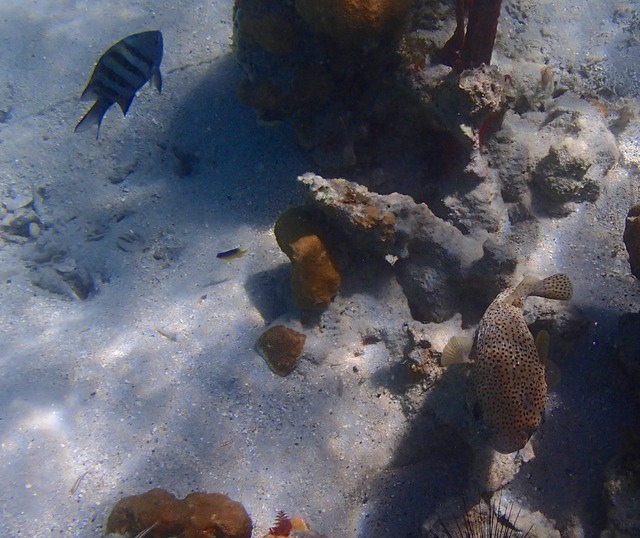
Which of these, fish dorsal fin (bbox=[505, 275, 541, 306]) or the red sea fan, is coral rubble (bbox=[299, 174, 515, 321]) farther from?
the red sea fan

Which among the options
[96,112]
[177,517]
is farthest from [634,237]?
[96,112]

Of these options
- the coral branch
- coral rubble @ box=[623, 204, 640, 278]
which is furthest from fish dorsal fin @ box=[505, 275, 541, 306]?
the coral branch

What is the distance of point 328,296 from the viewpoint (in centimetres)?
420

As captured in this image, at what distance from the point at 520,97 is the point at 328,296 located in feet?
11.5

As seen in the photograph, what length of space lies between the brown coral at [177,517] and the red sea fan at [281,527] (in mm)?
196

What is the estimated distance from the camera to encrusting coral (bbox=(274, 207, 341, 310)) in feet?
13.3

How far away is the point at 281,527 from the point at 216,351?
173cm

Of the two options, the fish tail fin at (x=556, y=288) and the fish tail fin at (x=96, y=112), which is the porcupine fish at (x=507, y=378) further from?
the fish tail fin at (x=96, y=112)

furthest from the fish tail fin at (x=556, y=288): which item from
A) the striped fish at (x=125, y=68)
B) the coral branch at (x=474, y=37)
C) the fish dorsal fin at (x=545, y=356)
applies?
the striped fish at (x=125, y=68)

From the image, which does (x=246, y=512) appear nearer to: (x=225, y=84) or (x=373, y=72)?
(x=373, y=72)

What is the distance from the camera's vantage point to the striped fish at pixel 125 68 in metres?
3.76

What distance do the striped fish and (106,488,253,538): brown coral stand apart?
3.26 m

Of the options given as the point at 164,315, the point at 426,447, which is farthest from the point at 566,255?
the point at 164,315

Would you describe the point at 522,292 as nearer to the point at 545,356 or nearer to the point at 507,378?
the point at 545,356
